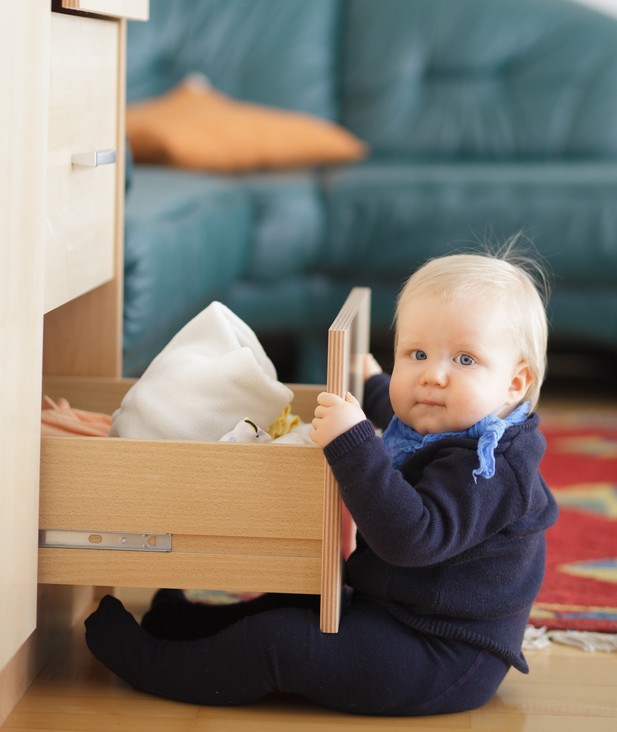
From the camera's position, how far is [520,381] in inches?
46.3

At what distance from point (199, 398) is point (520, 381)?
1.07ft

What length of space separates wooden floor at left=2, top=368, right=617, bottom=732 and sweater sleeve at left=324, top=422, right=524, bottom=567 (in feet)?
0.56

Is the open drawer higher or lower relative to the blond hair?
lower

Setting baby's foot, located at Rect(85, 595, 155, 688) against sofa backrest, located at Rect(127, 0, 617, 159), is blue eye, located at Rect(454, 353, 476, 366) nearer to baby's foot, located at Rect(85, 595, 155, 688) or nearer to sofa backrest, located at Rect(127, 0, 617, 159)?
baby's foot, located at Rect(85, 595, 155, 688)

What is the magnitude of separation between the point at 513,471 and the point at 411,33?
2278 millimetres

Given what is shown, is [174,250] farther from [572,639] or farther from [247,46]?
[247,46]

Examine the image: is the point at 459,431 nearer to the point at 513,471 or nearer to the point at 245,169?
the point at 513,471

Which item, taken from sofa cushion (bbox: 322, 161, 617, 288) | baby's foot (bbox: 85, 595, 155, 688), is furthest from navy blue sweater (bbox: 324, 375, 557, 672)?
sofa cushion (bbox: 322, 161, 617, 288)

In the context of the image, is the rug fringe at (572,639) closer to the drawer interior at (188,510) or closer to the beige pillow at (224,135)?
the drawer interior at (188,510)

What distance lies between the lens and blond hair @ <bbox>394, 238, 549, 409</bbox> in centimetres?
115

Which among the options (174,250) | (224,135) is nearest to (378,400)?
(174,250)

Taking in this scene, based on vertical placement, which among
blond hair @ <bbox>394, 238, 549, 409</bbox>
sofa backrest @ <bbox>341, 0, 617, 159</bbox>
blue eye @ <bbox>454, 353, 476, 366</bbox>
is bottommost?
blue eye @ <bbox>454, 353, 476, 366</bbox>

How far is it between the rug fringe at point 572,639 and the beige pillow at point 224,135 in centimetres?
179

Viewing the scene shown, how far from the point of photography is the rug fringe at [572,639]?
4.22 ft
